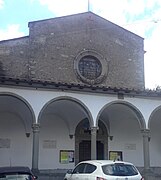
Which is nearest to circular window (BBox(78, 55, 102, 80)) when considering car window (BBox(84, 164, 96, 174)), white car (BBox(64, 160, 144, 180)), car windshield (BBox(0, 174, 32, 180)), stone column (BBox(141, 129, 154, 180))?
stone column (BBox(141, 129, 154, 180))

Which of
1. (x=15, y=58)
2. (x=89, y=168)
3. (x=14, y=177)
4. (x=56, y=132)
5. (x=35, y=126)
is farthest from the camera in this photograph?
(x=15, y=58)

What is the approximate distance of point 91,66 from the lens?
874 inches

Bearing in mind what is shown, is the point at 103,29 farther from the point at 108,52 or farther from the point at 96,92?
the point at 96,92

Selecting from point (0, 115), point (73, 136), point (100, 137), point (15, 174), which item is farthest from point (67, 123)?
point (15, 174)

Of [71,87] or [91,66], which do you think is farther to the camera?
[91,66]

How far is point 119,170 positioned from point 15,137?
10.1m

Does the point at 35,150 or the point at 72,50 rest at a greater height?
the point at 72,50

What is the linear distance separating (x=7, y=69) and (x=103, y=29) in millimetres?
7200

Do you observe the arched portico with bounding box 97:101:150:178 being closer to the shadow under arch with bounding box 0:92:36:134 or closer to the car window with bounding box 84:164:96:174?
the shadow under arch with bounding box 0:92:36:134

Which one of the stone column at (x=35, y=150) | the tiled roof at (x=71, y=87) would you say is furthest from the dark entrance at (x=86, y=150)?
the stone column at (x=35, y=150)

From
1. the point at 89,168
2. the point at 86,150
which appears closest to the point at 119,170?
the point at 89,168

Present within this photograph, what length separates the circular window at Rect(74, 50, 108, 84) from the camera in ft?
70.9

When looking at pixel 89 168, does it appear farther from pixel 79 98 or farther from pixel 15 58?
pixel 15 58

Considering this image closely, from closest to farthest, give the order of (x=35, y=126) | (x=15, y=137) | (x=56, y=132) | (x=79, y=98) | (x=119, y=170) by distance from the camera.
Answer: (x=119, y=170) < (x=35, y=126) < (x=79, y=98) < (x=15, y=137) < (x=56, y=132)
